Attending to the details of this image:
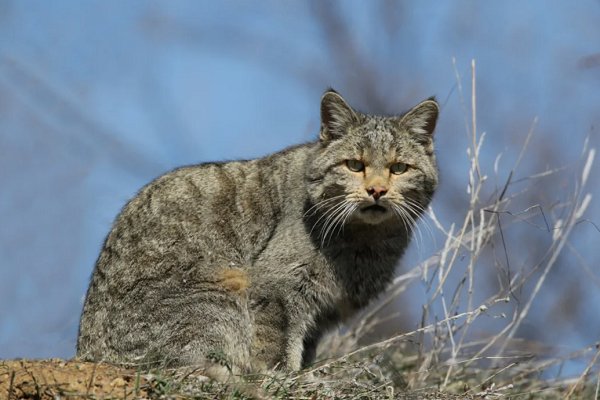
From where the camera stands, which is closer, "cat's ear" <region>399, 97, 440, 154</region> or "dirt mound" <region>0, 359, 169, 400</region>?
"dirt mound" <region>0, 359, 169, 400</region>

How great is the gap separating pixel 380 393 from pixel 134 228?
79.2 inches

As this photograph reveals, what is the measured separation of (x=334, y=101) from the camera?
18.1ft

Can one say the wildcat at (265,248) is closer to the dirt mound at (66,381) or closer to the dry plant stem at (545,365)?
the dirt mound at (66,381)

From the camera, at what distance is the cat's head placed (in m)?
5.17

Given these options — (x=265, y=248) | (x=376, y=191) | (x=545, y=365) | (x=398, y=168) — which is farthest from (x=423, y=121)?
(x=545, y=365)

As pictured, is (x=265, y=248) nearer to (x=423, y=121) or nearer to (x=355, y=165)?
(x=355, y=165)

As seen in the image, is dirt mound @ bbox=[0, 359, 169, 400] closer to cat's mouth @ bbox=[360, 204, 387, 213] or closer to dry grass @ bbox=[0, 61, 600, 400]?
dry grass @ bbox=[0, 61, 600, 400]

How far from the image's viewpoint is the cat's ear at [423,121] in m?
5.53

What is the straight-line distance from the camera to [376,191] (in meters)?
5.06

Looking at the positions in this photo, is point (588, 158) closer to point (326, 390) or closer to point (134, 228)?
point (326, 390)

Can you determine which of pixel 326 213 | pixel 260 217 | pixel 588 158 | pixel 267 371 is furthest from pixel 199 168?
pixel 588 158

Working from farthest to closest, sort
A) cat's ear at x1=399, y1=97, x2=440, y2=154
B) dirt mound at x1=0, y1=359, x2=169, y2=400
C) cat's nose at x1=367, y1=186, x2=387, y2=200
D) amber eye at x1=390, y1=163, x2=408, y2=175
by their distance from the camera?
cat's ear at x1=399, y1=97, x2=440, y2=154, amber eye at x1=390, y1=163, x2=408, y2=175, cat's nose at x1=367, y1=186, x2=387, y2=200, dirt mound at x1=0, y1=359, x2=169, y2=400

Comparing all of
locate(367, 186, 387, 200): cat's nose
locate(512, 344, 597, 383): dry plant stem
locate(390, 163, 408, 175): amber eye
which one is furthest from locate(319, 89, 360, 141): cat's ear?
locate(512, 344, 597, 383): dry plant stem

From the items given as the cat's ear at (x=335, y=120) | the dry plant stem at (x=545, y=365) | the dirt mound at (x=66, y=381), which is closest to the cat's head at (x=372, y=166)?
the cat's ear at (x=335, y=120)
